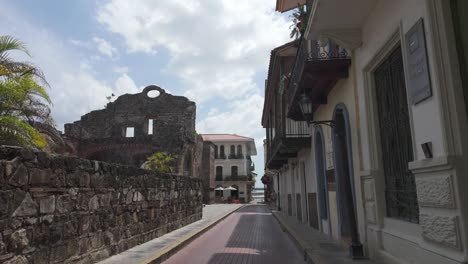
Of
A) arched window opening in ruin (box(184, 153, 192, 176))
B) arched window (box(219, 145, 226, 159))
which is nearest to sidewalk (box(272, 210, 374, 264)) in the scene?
arched window opening in ruin (box(184, 153, 192, 176))

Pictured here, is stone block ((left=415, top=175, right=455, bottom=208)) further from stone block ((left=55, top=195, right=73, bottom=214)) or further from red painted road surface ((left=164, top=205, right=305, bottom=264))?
stone block ((left=55, top=195, right=73, bottom=214))

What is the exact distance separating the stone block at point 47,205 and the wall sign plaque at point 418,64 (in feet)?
16.1

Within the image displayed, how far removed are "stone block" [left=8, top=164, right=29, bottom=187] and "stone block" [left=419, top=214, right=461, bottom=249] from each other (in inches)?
188

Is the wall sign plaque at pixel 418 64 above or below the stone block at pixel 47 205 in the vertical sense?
above

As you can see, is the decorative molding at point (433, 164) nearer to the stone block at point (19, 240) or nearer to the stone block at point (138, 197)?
the stone block at point (19, 240)

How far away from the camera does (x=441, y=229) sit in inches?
152

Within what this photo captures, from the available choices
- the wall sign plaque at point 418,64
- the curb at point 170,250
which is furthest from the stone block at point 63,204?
the wall sign plaque at point 418,64

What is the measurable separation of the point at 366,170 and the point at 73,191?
15.8ft

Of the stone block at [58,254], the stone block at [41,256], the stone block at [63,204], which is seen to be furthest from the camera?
the stone block at [63,204]

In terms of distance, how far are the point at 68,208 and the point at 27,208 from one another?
3.28 feet

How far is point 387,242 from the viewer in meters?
5.78

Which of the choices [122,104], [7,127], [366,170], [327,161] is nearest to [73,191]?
[7,127]

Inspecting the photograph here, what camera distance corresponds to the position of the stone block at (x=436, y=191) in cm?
367

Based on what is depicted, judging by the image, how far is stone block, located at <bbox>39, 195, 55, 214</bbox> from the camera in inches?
197
